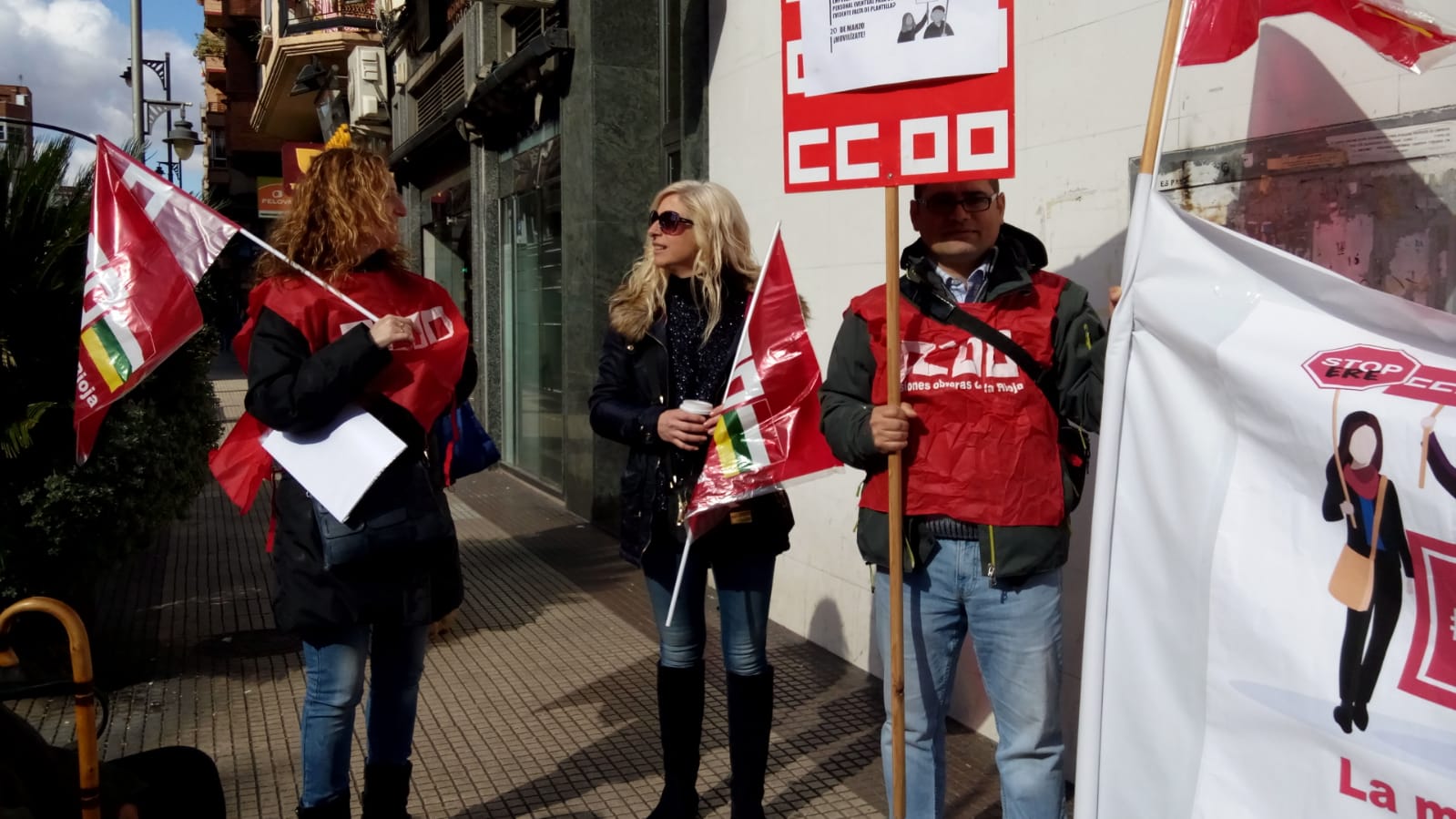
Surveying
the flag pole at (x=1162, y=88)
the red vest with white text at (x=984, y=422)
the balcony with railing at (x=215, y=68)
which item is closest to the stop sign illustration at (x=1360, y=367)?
the flag pole at (x=1162, y=88)

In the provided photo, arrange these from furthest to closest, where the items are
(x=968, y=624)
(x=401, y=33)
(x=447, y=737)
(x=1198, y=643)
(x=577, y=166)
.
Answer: (x=401, y=33) → (x=577, y=166) → (x=447, y=737) → (x=968, y=624) → (x=1198, y=643)

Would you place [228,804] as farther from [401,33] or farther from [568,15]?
[401,33]

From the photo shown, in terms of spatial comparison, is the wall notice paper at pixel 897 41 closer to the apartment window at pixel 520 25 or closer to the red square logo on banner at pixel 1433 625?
the red square logo on banner at pixel 1433 625

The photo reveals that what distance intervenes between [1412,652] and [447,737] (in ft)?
11.6

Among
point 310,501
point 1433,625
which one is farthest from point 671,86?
point 1433,625

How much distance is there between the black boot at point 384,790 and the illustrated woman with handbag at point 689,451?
0.76 m

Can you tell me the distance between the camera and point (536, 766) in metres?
4.20

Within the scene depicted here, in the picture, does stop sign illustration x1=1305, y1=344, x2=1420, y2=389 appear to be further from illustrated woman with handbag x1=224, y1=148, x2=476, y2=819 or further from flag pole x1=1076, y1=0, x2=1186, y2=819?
illustrated woman with handbag x1=224, y1=148, x2=476, y2=819

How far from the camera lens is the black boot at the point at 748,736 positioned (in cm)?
338

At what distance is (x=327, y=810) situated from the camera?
3.04 m

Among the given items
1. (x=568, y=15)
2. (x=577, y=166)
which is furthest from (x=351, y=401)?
(x=568, y=15)

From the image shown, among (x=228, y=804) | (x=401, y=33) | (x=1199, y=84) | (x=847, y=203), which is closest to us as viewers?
(x=1199, y=84)

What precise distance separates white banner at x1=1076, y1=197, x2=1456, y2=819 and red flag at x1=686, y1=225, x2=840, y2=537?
1106 millimetres

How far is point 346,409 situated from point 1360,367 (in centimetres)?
223
